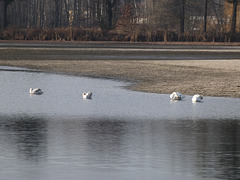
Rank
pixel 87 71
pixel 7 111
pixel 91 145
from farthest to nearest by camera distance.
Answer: pixel 87 71, pixel 7 111, pixel 91 145

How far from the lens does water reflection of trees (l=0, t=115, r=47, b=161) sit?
36.4ft

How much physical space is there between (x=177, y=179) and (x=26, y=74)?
67.5 feet

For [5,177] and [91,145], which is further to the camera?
[91,145]

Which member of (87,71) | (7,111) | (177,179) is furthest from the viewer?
(87,71)

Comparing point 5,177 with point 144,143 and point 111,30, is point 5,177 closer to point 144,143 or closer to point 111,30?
point 144,143

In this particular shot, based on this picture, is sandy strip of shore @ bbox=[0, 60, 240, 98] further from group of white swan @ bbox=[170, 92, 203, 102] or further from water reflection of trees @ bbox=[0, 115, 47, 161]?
water reflection of trees @ bbox=[0, 115, 47, 161]

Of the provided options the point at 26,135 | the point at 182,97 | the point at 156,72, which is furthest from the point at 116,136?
the point at 156,72

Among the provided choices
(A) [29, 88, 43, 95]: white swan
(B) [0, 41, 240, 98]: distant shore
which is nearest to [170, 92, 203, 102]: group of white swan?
(B) [0, 41, 240, 98]: distant shore

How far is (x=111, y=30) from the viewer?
74438 mm

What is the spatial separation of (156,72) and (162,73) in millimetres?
635

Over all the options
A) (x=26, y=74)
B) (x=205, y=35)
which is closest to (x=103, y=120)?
(x=26, y=74)

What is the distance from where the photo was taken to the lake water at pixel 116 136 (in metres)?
9.70

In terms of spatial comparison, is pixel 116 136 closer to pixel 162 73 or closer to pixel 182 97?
pixel 182 97

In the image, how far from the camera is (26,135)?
12945 mm
